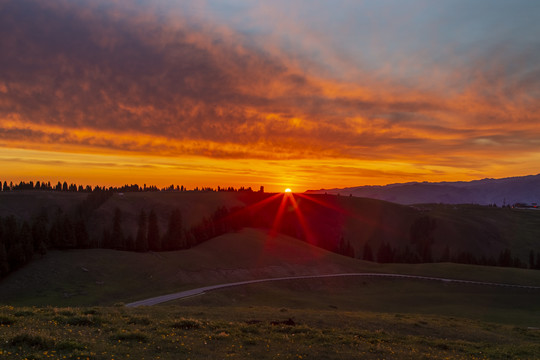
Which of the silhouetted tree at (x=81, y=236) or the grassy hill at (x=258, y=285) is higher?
the silhouetted tree at (x=81, y=236)

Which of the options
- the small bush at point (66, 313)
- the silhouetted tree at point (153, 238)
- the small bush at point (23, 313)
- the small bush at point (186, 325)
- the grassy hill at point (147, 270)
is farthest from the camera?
the silhouetted tree at point (153, 238)

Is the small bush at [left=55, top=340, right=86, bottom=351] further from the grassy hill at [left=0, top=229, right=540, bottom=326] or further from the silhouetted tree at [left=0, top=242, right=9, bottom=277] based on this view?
the silhouetted tree at [left=0, top=242, right=9, bottom=277]

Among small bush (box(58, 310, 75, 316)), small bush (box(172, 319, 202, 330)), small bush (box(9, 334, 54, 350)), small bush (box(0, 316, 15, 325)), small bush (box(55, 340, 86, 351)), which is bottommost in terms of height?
small bush (box(172, 319, 202, 330))

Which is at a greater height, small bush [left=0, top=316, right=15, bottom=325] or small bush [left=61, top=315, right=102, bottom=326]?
small bush [left=0, top=316, right=15, bottom=325]

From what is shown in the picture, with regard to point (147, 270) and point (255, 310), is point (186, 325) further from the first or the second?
point (147, 270)

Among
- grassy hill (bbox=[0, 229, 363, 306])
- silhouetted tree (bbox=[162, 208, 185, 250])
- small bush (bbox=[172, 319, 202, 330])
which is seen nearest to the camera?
small bush (bbox=[172, 319, 202, 330])

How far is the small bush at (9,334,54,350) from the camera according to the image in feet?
52.9

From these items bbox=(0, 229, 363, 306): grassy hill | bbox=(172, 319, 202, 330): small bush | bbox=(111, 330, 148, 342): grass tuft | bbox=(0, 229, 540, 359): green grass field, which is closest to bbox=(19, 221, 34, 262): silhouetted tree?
bbox=(0, 229, 363, 306): grassy hill

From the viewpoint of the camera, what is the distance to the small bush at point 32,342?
52.9 ft

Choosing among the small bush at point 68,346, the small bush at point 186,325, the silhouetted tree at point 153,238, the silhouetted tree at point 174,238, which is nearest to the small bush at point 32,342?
the small bush at point 68,346

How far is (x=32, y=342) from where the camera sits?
16312 mm

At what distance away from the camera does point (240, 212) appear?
189500 mm

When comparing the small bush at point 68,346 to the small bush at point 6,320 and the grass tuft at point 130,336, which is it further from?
the small bush at point 6,320

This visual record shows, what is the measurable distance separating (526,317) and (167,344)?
242 feet
